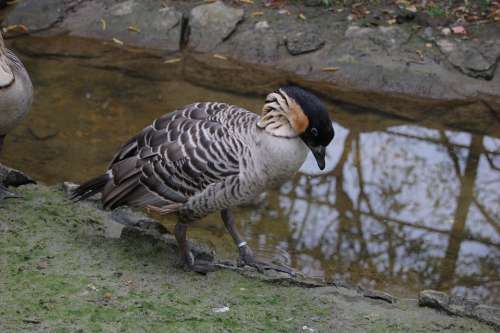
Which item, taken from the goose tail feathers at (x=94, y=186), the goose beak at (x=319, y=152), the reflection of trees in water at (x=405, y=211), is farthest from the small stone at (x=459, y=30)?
the goose tail feathers at (x=94, y=186)

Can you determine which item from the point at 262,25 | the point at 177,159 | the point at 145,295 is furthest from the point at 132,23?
the point at 145,295

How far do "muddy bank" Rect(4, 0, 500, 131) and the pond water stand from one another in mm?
446

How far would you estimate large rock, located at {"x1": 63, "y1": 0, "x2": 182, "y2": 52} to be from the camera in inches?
382

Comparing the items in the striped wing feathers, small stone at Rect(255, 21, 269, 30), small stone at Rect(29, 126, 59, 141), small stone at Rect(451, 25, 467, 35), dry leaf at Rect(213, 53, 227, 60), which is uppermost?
the striped wing feathers

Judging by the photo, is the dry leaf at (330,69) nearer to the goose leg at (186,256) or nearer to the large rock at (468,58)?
the large rock at (468,58)

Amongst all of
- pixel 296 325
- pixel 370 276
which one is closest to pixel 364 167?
pixel 370 276

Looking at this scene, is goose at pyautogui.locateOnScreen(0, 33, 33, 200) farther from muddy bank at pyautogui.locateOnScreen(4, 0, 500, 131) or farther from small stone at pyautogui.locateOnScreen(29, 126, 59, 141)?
muddy bank at pyautogui.locateOnScreen(4, 0, 500, 131)

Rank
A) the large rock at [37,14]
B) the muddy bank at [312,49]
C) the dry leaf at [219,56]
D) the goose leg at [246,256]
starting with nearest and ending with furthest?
the goose leg at [246,256]
the muddy bank at [312,49]
the dry leaf at [219,56]
the large rock at [37,14]

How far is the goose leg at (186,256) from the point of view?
15.7 ft

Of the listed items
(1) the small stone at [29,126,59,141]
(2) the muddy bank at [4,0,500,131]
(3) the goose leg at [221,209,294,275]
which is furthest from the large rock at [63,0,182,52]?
(3) the goose leg at [221,209,294,275]

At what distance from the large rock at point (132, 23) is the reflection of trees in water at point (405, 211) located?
3055mm

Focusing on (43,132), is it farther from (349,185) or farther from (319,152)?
(319,152)

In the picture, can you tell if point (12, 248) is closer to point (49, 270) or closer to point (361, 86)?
point (49, 270)

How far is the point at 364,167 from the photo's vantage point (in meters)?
7.25
